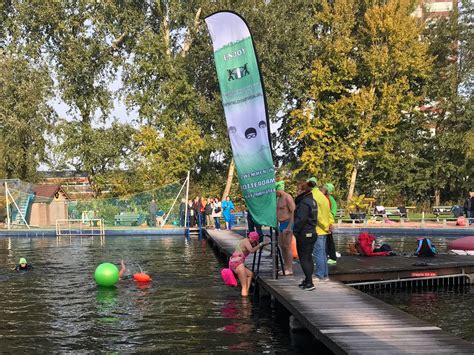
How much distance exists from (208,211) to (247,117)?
82.8 ft

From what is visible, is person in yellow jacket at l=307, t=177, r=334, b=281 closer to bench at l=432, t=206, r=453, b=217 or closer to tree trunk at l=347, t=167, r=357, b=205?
bench at l=432, t=206, r=453, b=217

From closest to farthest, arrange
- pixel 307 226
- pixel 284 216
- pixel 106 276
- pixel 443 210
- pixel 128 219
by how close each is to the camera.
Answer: pixel 307 226
pixel 284 216
pixel 106 276
pixel 128 219
pixel 443 210

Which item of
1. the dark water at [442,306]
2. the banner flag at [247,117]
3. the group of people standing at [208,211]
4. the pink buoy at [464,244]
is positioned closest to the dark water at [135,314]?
the banner flag at [247,117]

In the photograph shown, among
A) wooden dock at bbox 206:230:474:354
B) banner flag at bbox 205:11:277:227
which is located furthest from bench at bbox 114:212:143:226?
banner flag at bbox 205:11:277:227

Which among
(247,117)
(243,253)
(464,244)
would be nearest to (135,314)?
(243,253)

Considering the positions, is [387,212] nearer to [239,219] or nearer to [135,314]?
[239,219]

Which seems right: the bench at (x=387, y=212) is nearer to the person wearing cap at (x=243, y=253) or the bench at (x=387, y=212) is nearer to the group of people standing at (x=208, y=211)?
the group of people standing at (x=208, y=211)

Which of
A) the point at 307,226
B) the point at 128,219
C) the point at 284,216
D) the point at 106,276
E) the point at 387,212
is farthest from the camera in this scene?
the point at 387,212

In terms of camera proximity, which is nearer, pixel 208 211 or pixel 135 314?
pixel 135 314

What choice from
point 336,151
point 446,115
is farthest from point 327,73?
point 446,115

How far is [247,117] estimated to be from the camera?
1295cm

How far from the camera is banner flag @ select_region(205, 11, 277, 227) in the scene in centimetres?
1291

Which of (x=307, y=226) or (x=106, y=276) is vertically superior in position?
(x=307, y=226)

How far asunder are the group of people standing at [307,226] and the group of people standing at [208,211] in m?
19.8
